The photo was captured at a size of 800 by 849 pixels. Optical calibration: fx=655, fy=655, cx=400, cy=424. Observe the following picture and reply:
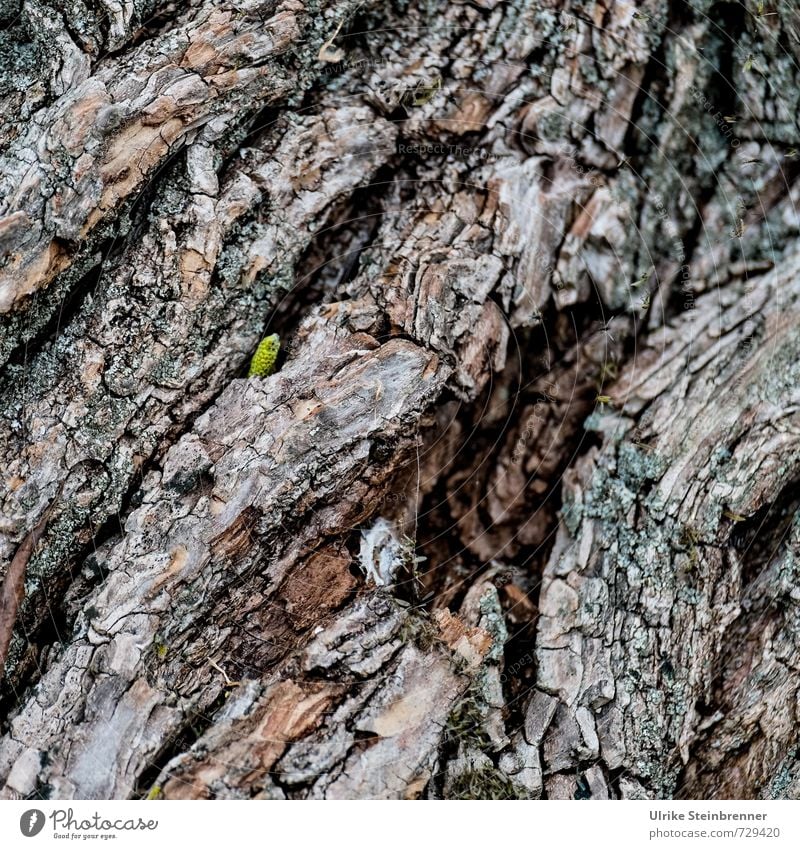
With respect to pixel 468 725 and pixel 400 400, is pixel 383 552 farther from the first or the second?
pixel 468 725

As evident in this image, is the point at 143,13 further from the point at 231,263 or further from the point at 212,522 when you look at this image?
the point at 212,522

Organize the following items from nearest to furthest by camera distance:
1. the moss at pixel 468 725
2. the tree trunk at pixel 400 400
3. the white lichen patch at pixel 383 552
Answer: the tree trunk at pixel 400 400 → the moss at pixel 468 725 → the white lichen patch at pixel 383 552

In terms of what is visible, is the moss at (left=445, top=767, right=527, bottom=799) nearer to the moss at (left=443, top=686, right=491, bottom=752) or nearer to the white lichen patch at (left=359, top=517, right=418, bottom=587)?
the moss at (left=443, top=686, right=491, bottom=752)

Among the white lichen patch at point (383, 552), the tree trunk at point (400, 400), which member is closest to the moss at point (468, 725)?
the tree trunk at point (400, 400)

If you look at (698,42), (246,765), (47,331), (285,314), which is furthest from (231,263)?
(698,42)
